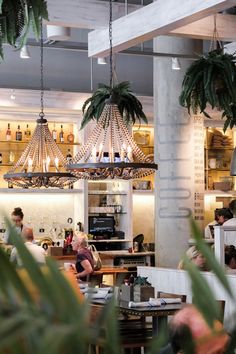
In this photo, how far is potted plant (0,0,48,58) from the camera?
3.90 meters

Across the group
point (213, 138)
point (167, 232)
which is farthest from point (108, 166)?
point (213, 138)

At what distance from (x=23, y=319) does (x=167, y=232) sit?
1224 centimetres

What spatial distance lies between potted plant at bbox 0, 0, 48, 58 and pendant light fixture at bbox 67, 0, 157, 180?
14.1 ft

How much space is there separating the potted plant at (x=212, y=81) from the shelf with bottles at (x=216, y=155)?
6725mm

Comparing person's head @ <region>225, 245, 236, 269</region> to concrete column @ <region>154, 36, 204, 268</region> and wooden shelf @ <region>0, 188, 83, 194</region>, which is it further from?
wooden shelf @ <region>0, 188, 83, 194</region>

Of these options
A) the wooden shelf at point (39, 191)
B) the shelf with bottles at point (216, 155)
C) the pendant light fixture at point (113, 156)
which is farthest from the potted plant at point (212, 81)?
the shelf with bottles at point (216, 155)

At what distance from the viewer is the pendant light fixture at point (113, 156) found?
859 centimetres

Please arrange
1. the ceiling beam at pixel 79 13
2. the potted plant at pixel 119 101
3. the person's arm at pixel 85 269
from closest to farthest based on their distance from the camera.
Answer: the ceiling beam at pixel 79 13 → the potted plant at pixel 119 101 → the person's arm at pixel 85 269

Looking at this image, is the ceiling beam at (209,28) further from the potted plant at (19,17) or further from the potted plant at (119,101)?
the potted plant at (19,17)

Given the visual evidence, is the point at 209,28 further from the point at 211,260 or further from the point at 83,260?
the point at 211,260

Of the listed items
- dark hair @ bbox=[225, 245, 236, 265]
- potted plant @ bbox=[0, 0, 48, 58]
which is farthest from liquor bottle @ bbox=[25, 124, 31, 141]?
potted plant @ bbox=[0, 0, 48, 58]

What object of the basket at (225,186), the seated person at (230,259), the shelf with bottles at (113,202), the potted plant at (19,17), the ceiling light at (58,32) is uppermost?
the ceiling light at (58,32)

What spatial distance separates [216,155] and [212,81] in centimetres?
734

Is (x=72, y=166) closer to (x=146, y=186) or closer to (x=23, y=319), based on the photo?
(x=146, y=186)
